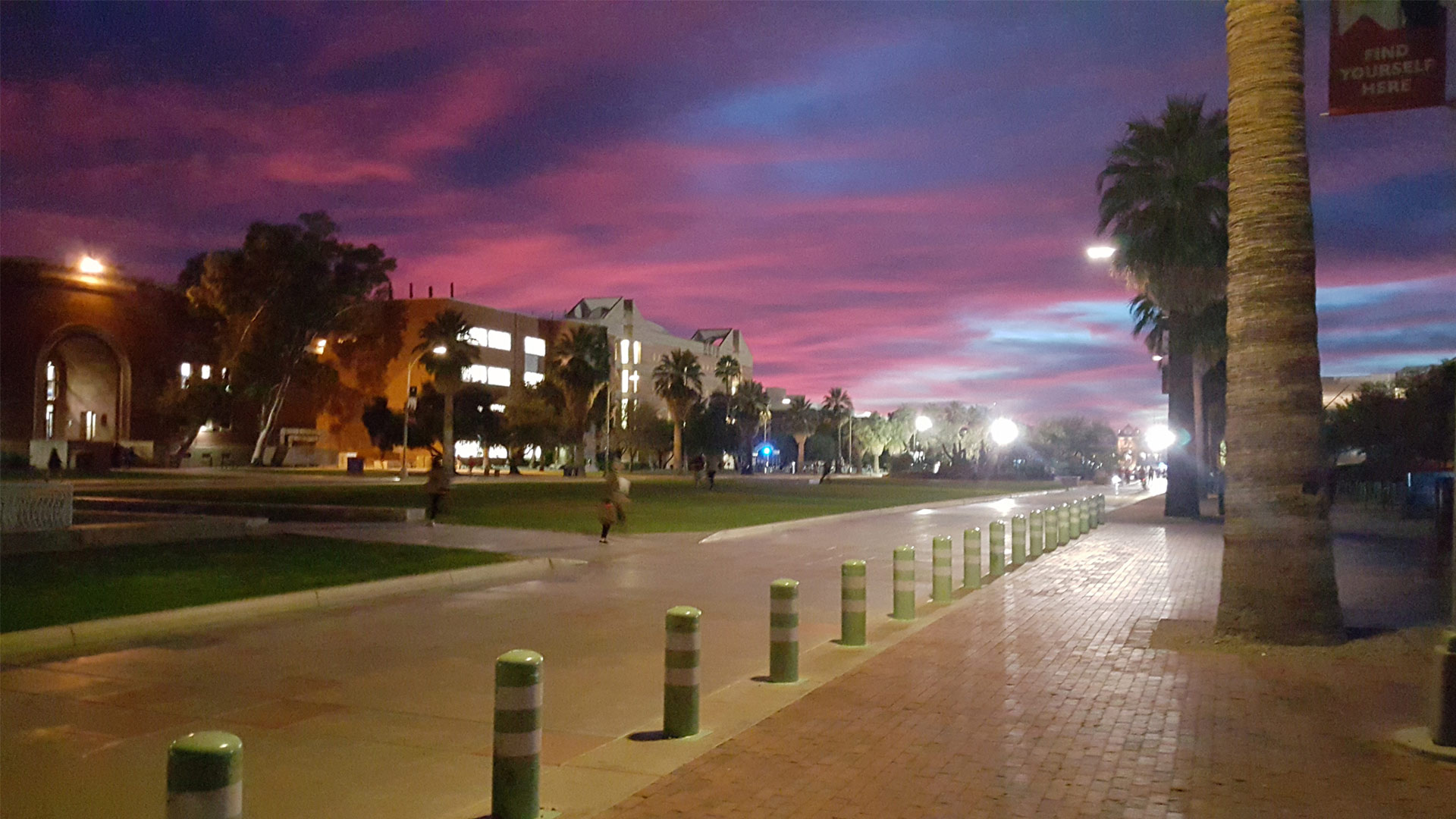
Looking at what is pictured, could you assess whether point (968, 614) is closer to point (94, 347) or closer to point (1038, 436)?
point (94, 347)

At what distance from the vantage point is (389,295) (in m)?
89.8

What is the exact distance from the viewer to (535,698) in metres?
5.70

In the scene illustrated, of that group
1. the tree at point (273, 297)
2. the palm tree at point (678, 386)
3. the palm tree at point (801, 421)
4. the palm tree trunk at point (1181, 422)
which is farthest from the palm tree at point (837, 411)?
the palm tree trunk at point (1181, 422)

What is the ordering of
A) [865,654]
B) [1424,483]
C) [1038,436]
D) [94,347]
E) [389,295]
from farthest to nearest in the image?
1. [1038,436]
2. [389,295]
3. [94,347]
4. [1424,483]
5. [865,654]

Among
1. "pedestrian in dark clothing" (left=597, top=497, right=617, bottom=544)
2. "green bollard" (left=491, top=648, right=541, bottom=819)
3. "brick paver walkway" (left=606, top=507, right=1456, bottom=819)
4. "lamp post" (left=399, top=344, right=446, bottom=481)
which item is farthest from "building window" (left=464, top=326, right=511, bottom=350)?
"green bollard" (left=491, top=648, right=541, bottom=819)

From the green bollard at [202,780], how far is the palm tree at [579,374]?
269 ft

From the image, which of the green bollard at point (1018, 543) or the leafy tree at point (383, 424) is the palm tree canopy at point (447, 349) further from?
the green bollard at point (1018, 543)

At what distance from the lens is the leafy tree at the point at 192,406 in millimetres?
72312

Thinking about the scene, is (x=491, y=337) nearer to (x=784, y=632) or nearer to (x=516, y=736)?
(x=784, y=632)

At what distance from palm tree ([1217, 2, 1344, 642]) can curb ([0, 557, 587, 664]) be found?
32.6 ft

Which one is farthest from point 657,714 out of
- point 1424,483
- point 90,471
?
point 90,471

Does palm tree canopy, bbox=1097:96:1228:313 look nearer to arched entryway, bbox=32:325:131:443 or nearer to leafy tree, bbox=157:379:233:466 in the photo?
leafy tree, bbox=157:379:233:466

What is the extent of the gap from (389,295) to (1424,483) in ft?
239

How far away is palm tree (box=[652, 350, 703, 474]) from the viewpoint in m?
100
